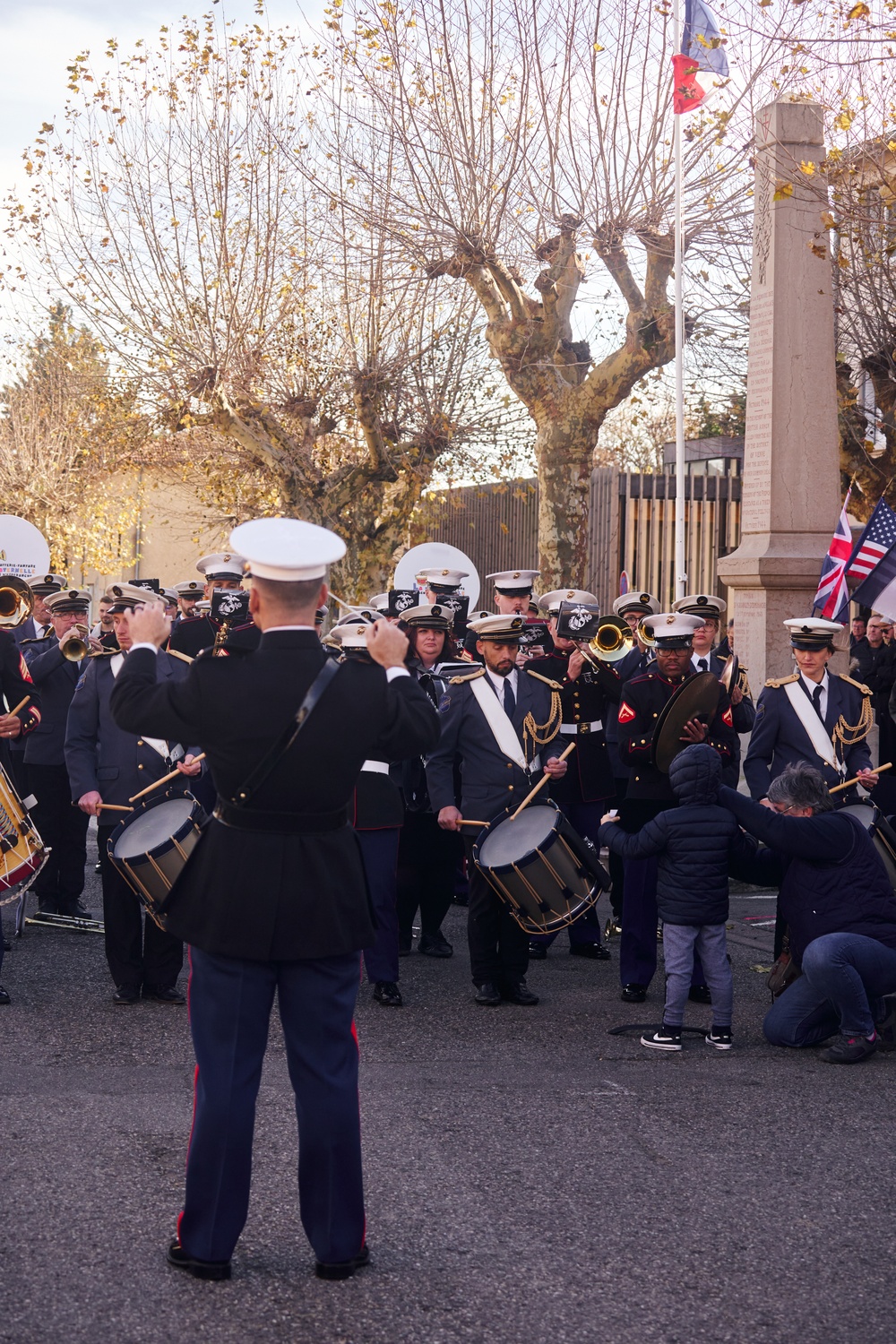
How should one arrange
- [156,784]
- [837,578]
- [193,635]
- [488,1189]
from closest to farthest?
[488,1189] → [156,784] → [193,635] → [837,578]

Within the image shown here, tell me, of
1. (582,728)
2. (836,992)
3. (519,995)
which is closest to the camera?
(836,992)

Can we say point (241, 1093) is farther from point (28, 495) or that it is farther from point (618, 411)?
point (618, 411)

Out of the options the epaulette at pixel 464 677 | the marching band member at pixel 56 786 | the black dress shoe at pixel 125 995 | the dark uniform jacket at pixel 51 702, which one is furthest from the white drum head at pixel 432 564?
the black dress shoe at pixel 125 995

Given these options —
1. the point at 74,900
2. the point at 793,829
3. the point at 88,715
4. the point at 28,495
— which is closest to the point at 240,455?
the point at 28,495

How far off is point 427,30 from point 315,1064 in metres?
15.2

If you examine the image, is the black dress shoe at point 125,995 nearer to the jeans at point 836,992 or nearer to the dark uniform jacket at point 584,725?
the dark uniform jacket at point 584,725

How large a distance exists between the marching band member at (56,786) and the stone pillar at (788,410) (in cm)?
527

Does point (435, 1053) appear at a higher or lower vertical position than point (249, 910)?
lower

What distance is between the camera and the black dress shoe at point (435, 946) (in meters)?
8.77

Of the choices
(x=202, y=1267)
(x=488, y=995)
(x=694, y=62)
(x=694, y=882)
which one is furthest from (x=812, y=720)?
(x=694, y=62)

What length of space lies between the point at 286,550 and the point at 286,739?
50 cm

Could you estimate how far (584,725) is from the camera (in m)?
9.02

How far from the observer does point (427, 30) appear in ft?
55.2

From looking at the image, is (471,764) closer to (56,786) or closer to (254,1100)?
(56,786)
